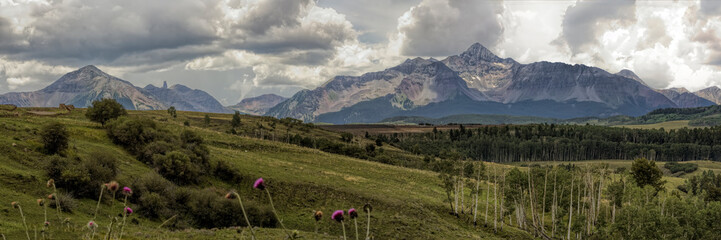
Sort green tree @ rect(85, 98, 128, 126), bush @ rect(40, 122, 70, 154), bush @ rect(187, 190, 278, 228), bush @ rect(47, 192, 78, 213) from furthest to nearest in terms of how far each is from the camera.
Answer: green tree @ rect(85, 98, 128, 126) < bush @ rect(40, 122, 70, 154) < bush @ rect(187, 190, 278, 228) < bush @ rect(47, 192, 78, 213)

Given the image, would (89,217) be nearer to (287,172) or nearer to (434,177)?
(287,172)

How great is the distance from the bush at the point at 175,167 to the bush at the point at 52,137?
10.7 meters

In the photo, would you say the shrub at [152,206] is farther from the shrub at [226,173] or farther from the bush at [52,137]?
the shrub at [226,173]

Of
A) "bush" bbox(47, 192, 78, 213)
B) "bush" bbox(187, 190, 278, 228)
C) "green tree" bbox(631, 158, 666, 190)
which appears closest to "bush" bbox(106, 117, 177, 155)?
"bush" bbox(187, 190, 278, 228)

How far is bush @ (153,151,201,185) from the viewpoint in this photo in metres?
52.5

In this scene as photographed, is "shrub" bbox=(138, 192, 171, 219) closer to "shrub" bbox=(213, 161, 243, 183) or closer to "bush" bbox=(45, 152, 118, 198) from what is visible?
"bush" bbox=(45, 152, 118, 198)

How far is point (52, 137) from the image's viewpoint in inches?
1761

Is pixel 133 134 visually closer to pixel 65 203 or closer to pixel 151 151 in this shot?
pixel 151 151

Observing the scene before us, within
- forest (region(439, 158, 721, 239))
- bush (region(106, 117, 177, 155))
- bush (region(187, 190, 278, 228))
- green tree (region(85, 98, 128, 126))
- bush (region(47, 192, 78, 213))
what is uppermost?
green tree (region(85, 98, 128, 126))

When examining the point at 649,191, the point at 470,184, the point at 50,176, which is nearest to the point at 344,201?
the point at 470,184

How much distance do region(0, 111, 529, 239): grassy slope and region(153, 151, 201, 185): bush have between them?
186cm

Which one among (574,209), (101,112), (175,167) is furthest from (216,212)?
(574,209)

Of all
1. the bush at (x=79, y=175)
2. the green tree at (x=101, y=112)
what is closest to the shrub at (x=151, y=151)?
the bush at (x=79, y=175)

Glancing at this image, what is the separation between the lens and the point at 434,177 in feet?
330
